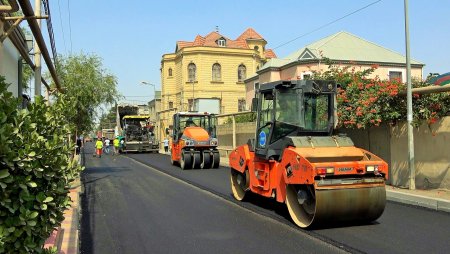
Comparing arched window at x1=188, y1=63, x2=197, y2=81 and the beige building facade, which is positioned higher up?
arched window at x1=188, y1=63, x2=197, y2=81

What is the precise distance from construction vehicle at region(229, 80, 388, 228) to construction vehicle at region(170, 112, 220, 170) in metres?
10.4

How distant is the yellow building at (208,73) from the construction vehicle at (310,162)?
45.7 metres

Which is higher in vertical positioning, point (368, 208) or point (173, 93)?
point (173, 93)

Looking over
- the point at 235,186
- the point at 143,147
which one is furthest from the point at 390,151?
the point at 143,147

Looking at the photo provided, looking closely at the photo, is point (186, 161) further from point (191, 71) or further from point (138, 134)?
point (191, 71)

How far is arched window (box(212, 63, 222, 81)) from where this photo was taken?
6010 centimetres

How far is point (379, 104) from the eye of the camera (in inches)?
518

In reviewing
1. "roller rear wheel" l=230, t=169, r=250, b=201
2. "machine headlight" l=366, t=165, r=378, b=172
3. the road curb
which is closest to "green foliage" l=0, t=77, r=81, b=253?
"machine headlight" l=366, t=165, r=378, b=172

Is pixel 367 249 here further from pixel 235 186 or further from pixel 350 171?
pixel 235 186

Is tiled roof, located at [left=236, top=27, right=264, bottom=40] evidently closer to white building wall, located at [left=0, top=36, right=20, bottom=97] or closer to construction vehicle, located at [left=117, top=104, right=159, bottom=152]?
construction vehicle, located at [left=117, top=104, right=159, bottom=152]

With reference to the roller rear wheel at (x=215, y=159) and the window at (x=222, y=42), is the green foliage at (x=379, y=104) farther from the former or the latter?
the window at (x=222, y=42)

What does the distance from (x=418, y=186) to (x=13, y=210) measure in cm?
1134

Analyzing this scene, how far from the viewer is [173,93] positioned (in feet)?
207

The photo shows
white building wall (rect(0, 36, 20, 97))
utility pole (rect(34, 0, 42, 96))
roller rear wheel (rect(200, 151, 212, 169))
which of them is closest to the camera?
white building wall (rect(0, 36, 20, 97))
